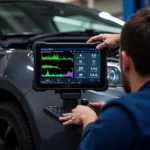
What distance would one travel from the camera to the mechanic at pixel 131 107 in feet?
4.58

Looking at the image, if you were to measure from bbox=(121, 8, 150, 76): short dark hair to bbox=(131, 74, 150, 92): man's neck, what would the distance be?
16mm

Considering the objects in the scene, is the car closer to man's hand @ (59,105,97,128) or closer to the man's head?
man's hand @ (59,105,97,128)

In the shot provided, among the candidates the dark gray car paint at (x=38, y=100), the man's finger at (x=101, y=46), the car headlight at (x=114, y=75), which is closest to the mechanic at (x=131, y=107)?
the man's finger at (x=101, y=46)

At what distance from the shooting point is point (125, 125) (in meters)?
1.40

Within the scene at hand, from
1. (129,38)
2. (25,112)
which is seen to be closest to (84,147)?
(129,38)

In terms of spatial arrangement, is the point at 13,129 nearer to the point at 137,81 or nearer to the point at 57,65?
the point at 57,65

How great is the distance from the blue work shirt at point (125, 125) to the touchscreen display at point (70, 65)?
2.85ft

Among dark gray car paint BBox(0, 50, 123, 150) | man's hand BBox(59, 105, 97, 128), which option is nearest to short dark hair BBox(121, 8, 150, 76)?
man's hand BBox(59, 105, 97, 128)

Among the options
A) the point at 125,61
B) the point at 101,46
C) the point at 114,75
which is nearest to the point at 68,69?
the point at 101,46

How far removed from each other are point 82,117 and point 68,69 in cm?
50

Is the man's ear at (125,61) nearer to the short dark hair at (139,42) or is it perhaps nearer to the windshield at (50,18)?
the short dark hair at (139,42)

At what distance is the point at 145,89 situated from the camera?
1480 mm

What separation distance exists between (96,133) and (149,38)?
334 mm

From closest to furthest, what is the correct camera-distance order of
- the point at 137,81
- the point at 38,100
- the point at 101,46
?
1. the point at 137,81
2. the point at 101,46
3. the point at 38,100
